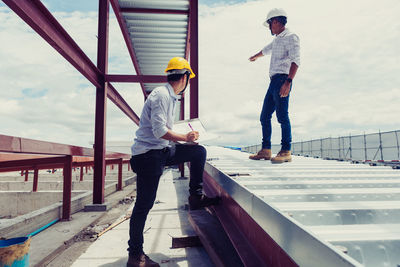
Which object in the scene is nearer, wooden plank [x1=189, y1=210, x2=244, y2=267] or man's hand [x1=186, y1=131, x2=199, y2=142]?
wooden plank [x1=189, y1=210, x2=244, y2=267]

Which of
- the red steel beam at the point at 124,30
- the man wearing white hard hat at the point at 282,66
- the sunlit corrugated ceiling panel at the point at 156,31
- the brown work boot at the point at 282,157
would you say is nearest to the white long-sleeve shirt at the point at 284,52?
the man wearing white hard hat at the point at 282,66

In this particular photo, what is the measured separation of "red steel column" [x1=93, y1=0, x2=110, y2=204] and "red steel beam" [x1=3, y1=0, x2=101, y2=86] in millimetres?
838

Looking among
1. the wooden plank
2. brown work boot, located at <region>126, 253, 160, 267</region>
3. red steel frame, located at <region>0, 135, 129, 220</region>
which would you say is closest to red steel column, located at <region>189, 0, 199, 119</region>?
red steel frame, located at <region>0, 135, 129, 220</region>

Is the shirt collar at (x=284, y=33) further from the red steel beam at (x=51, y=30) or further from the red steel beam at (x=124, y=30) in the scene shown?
the red steel beam at (x=124, y=30)

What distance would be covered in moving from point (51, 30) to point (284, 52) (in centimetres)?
336

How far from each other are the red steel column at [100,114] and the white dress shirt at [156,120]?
3.65 m

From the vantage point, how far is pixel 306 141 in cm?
3641

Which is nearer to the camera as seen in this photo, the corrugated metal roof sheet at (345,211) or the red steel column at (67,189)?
the corrugated metal roof sheet at (345,211)

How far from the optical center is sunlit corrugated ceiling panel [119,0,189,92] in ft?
24.0

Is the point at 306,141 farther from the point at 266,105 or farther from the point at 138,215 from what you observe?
the point at 138,215

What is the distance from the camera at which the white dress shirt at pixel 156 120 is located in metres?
2.26

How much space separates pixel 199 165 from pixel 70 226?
3.07 m

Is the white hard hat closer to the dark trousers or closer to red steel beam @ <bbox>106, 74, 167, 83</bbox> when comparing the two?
the dark trousers

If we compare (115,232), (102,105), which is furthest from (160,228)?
(102,105)
